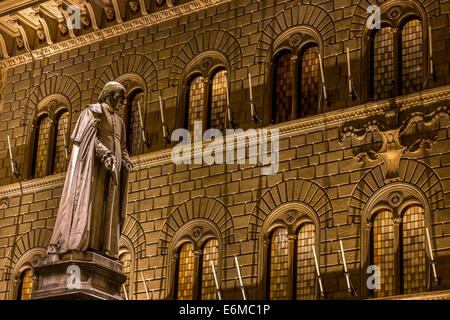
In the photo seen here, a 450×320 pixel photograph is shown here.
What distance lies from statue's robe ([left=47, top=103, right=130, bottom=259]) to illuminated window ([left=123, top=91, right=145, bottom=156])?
10689 mm

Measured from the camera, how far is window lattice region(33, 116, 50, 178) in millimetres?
26391

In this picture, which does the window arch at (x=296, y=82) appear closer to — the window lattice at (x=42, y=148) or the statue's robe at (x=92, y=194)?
the window lattice at (x=42, y=148)

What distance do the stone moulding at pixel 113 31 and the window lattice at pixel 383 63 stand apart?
4.49 metres

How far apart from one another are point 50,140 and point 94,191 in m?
13.3

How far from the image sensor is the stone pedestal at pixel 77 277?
12.5 m

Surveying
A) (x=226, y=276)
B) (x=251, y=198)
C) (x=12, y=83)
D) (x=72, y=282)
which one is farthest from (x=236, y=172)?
(x=72, y=282)

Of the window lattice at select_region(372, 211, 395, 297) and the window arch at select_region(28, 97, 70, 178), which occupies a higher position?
the window arch at select_region(28, 97, 70, 178)

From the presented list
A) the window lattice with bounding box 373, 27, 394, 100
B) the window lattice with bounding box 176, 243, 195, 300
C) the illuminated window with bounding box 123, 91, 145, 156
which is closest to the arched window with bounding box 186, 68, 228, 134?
the illuminated window with bounding box 123, 91, 145, 156

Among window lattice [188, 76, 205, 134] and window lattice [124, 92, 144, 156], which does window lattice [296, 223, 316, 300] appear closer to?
window lattice [188, 76, 205, 134]

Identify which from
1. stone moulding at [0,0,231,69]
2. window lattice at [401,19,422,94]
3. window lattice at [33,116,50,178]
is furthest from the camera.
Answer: window lattice at [33,116,50,178]

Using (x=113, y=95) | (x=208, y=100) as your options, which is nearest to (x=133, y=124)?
(x=208, y=100)

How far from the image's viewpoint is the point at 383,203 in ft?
66.7
